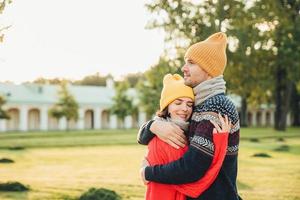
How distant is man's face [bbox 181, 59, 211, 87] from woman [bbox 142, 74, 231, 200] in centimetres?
6

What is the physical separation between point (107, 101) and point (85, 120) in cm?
420

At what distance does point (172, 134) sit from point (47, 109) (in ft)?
231

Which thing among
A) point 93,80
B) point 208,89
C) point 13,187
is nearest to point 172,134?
point 208,89

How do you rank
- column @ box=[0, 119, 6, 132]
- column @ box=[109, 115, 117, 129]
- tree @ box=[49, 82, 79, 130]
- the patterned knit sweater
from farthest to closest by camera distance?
column @ box=[109, 115, 117, 129] → column @ box=[0, 119, 6, 132] → tree @ box=[49, 82, 79, 130] → the patterned knit sweater

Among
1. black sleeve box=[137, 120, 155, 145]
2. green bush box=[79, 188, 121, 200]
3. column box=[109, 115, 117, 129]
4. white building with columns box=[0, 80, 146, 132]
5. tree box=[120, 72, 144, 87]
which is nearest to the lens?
black sleeve box=[137, 120, 155, 145]

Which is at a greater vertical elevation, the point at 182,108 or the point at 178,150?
the point at 182,108

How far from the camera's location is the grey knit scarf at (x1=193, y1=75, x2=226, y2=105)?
12.4 feet

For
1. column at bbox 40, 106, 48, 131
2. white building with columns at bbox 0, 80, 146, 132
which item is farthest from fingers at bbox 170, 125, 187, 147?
column at bbox 40, 106, 48, 131

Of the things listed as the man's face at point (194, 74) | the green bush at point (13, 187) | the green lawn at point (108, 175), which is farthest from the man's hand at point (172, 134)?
the green bush at point (13, 187)

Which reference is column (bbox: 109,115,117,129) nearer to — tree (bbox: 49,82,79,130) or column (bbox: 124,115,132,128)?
column (bbox: 124,115,132,128)

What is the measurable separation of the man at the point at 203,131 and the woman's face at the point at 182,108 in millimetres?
51

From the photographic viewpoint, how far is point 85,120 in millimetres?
78125

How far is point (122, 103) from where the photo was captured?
69.8m

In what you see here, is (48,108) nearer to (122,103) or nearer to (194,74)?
(122,103)
